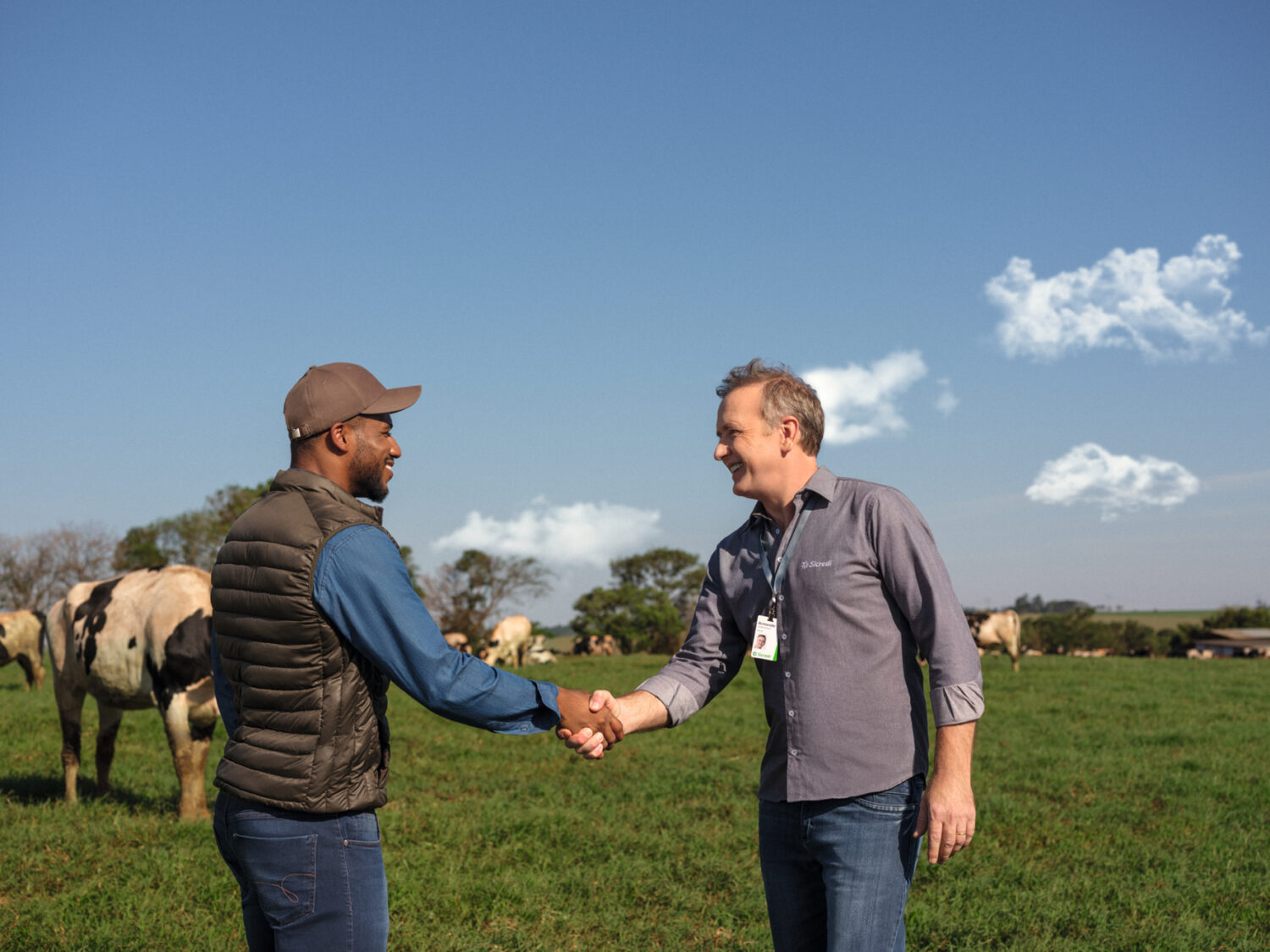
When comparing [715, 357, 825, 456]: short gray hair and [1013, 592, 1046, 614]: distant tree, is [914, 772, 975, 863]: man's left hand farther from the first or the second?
[1013, 592, 1046, 614]: distant tree

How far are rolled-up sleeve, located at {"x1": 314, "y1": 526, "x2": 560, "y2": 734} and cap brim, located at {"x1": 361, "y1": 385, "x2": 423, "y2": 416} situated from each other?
436mm

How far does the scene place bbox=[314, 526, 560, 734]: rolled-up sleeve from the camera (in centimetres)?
286

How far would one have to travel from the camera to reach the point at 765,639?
3.31 m

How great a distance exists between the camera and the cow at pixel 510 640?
3059 centimetres

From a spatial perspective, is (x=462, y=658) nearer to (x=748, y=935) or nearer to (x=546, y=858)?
(x=748, y=935)

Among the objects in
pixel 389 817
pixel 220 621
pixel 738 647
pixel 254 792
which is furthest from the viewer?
pixel 389 817

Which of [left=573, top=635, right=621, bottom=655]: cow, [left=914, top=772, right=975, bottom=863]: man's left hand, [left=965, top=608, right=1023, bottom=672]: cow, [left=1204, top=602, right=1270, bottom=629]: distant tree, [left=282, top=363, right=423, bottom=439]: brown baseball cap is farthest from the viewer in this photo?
[left=1204, top=602, right=1270, bottom=629]: distant tree

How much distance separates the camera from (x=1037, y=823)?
8828 mm

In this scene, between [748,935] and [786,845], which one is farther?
[748,935]

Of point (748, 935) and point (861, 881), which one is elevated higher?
point (861, 881)

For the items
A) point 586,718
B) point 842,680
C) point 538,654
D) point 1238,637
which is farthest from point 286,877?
point 1238,637

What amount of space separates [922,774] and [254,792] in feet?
6.77

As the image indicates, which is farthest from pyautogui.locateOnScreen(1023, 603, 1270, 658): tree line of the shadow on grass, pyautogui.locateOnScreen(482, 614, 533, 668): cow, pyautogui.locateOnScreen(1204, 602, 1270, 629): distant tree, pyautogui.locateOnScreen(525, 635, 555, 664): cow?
the shadow on grass

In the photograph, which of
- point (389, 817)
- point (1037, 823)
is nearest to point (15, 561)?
point (389, 817)
